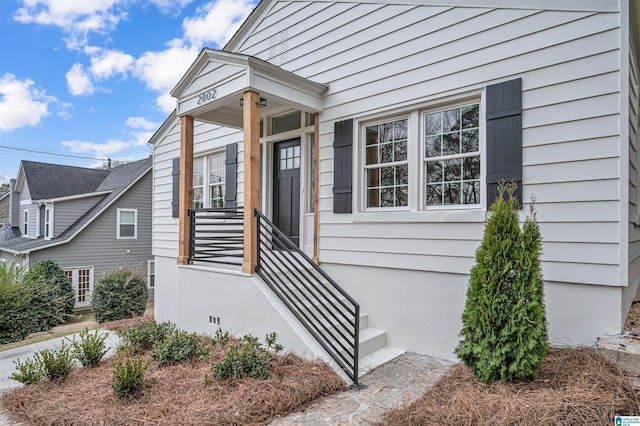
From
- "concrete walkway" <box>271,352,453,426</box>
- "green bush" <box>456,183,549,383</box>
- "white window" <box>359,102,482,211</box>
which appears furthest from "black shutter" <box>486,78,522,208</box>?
"concrete walkway" <box>271,352,453,426</box>

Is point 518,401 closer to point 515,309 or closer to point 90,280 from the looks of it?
point 515,309

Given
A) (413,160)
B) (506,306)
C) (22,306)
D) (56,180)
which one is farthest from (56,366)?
(56,180)

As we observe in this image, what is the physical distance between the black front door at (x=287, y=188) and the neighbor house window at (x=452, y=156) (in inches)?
92.5

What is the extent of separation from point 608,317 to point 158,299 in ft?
25.7

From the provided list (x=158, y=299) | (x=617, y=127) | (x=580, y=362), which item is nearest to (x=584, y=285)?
(x=580, y=362)

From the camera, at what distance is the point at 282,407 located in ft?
9.85

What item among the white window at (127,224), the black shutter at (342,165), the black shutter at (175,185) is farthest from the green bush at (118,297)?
the black shutter at (342,165)

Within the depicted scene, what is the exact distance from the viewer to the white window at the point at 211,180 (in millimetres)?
7430

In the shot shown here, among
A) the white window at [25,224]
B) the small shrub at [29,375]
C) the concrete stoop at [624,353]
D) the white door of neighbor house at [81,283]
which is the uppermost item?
the white window at [25,224]

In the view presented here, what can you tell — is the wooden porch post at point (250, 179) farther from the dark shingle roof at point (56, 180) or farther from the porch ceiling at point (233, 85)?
the dark shingle roof at point (56, 180)

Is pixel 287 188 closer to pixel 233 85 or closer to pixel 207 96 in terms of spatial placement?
pixel 207 96

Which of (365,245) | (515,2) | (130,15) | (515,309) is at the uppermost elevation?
(130,15)

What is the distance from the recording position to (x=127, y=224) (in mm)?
15734

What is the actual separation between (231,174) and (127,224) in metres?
11.0
